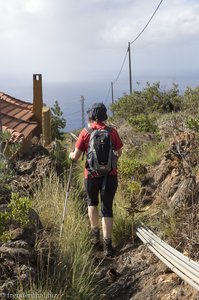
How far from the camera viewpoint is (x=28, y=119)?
41.5ft

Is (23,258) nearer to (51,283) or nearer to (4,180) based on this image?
(51,283)

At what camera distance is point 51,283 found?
4578 millimetres

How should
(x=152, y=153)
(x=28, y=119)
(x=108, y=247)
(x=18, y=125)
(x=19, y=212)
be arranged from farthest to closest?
1. (x=28, y=119)
2. (x=18, y=125)
3. (x=152, y=153)
4. (x=108, y=247)
5. (x=19, y=212)

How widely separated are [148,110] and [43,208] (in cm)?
1286

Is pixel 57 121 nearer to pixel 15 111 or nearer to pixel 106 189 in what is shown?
pixel 15 111

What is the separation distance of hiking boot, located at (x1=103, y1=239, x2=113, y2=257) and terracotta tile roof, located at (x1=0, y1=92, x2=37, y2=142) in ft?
11.9

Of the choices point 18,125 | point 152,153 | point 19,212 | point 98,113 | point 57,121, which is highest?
point 98,113

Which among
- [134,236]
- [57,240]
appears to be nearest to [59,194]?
[134,236]

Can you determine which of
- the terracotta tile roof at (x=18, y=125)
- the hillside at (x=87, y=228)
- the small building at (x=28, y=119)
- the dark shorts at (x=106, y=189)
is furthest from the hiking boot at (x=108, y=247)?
the terracotta tile roof at (x=18, y=125)

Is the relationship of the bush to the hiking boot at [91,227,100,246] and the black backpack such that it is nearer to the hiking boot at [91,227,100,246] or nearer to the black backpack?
the hiking boot at [91,227,100,246]

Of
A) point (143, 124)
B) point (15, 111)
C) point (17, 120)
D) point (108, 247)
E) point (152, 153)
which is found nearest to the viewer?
point (108, 247)

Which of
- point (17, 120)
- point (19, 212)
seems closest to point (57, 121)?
point (17, 120)

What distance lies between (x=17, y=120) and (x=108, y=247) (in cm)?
629

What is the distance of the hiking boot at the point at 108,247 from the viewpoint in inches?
246
